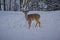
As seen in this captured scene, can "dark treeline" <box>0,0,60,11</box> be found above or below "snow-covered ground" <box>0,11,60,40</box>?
above

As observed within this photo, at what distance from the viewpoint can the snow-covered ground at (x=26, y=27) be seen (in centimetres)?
126

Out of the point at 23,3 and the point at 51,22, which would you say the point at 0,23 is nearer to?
the point at 23,3

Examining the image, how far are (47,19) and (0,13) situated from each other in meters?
0.53

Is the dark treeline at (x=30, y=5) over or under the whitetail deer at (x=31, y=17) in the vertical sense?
over

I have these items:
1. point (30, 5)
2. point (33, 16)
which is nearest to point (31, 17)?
point (33, 16)

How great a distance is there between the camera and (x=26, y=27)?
4.19ft

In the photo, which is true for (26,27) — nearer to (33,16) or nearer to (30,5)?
(33,16)

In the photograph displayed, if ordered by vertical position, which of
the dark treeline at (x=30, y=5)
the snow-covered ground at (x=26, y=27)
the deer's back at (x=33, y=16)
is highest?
the dark treeline at (x=30, y=5)

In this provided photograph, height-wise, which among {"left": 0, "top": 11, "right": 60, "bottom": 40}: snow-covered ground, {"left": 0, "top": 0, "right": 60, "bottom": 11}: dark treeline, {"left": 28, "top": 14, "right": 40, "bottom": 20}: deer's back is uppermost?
{"left": 0, "top": 0, "right": 60, "bottom": 11}: dark treeline

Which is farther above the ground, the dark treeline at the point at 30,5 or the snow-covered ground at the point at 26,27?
the dark treeline at the point at 30,5

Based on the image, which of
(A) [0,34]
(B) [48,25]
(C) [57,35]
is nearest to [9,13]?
(A) [0,34]

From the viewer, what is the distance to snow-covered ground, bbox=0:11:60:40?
49.8 inches

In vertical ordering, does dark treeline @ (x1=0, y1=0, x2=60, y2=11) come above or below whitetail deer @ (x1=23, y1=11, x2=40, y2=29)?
above

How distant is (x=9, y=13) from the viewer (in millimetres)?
1282
